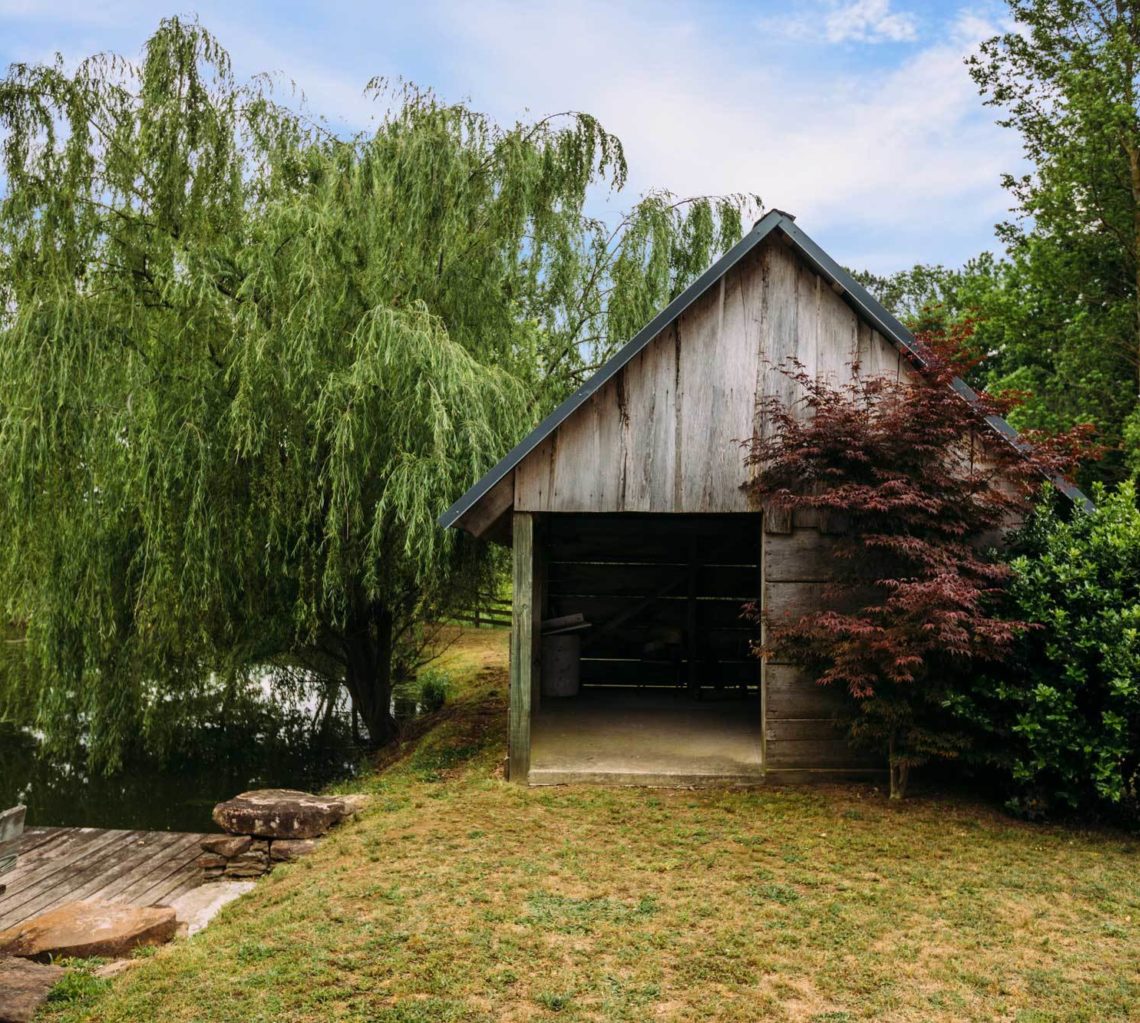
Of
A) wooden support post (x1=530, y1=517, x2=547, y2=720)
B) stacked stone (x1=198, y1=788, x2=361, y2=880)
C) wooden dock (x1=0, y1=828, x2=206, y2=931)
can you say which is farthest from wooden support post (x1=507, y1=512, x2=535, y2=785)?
wooden dock (x1=0, y1=828, x2=206, y2=931)

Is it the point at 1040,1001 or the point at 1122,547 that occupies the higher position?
the point at 1122,547

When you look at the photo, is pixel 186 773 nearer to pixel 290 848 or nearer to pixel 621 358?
pixel 290 848

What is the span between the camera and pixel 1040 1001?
3949 mm

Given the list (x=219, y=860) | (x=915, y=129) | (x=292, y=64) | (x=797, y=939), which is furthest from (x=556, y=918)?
(x=915, y=129)

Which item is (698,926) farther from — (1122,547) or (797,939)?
(1122,547)

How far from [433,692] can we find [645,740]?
215 inches

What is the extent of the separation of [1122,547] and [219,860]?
7081 millimetres

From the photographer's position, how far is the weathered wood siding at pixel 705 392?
7141 millimetres

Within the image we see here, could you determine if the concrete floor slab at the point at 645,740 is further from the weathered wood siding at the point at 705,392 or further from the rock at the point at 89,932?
the rock at the point at 89,932

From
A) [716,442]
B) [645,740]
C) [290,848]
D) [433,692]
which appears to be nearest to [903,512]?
[716,442]

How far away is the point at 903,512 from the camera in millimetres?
6516

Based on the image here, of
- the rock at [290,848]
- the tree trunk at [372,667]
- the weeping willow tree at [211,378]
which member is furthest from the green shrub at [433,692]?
the rock at [290,848]

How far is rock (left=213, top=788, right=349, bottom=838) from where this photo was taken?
270 inches

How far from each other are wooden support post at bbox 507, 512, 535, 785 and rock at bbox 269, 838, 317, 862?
5.50 feet
